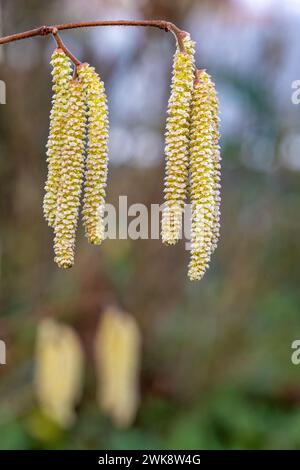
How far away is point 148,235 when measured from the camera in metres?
5.57

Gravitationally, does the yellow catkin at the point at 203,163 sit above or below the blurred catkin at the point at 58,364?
above

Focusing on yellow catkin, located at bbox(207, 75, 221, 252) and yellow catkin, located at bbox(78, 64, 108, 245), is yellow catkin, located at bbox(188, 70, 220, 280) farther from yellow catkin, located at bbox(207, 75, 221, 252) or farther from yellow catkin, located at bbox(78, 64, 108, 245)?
yellow catkin, located at bbox(78, 64, 108, 245)

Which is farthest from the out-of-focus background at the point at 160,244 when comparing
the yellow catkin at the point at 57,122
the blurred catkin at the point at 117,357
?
the yellow catkin at the point at 57,122

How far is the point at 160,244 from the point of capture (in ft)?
19.2

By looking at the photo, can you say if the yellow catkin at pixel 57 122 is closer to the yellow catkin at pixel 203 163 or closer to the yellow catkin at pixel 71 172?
the yellow catkin at pixel 71 172

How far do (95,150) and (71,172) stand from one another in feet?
0.23

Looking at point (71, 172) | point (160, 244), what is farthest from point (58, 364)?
point (71, 172)

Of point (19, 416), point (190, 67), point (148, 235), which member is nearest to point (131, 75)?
point (148, 235)

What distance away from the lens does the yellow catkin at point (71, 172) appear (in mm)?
1450

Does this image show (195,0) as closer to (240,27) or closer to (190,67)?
(240,27)

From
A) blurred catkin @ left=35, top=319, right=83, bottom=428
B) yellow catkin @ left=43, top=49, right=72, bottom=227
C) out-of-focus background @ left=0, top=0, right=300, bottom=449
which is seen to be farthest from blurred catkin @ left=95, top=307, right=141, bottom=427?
yellow catkin @ left=43, top=49, right=72, bottom=227

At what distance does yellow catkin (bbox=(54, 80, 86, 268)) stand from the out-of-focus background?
3.75 metres

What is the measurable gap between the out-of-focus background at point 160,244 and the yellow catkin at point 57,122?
12.1 feet

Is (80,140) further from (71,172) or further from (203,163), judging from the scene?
(203,163)
